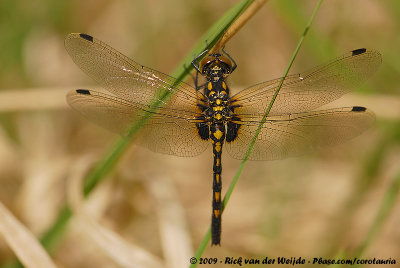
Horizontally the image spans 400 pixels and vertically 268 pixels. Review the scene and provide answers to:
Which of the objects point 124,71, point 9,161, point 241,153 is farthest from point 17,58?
point 241,153

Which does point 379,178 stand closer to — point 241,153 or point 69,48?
point 241,153

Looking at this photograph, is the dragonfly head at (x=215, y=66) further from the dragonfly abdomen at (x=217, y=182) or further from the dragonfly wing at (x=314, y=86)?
the dragonfly abdomen at (x=217, y=182)

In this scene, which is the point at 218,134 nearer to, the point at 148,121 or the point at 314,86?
the point at 148,121

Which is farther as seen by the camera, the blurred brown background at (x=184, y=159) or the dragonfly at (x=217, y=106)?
the blurred brown background at (x=184, y=159)

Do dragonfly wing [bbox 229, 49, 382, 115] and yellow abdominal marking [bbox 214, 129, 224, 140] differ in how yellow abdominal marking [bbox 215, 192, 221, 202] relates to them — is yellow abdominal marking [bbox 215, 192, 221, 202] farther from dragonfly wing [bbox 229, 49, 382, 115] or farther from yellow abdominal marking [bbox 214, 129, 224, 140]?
dragonfly wing [bbox 229, 49, 382, 115]

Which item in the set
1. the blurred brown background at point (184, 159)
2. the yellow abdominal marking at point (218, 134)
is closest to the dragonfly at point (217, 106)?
the yellow abdominal marking at point (218, 134)

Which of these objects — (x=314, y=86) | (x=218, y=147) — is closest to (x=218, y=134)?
(x=218, y=147)
